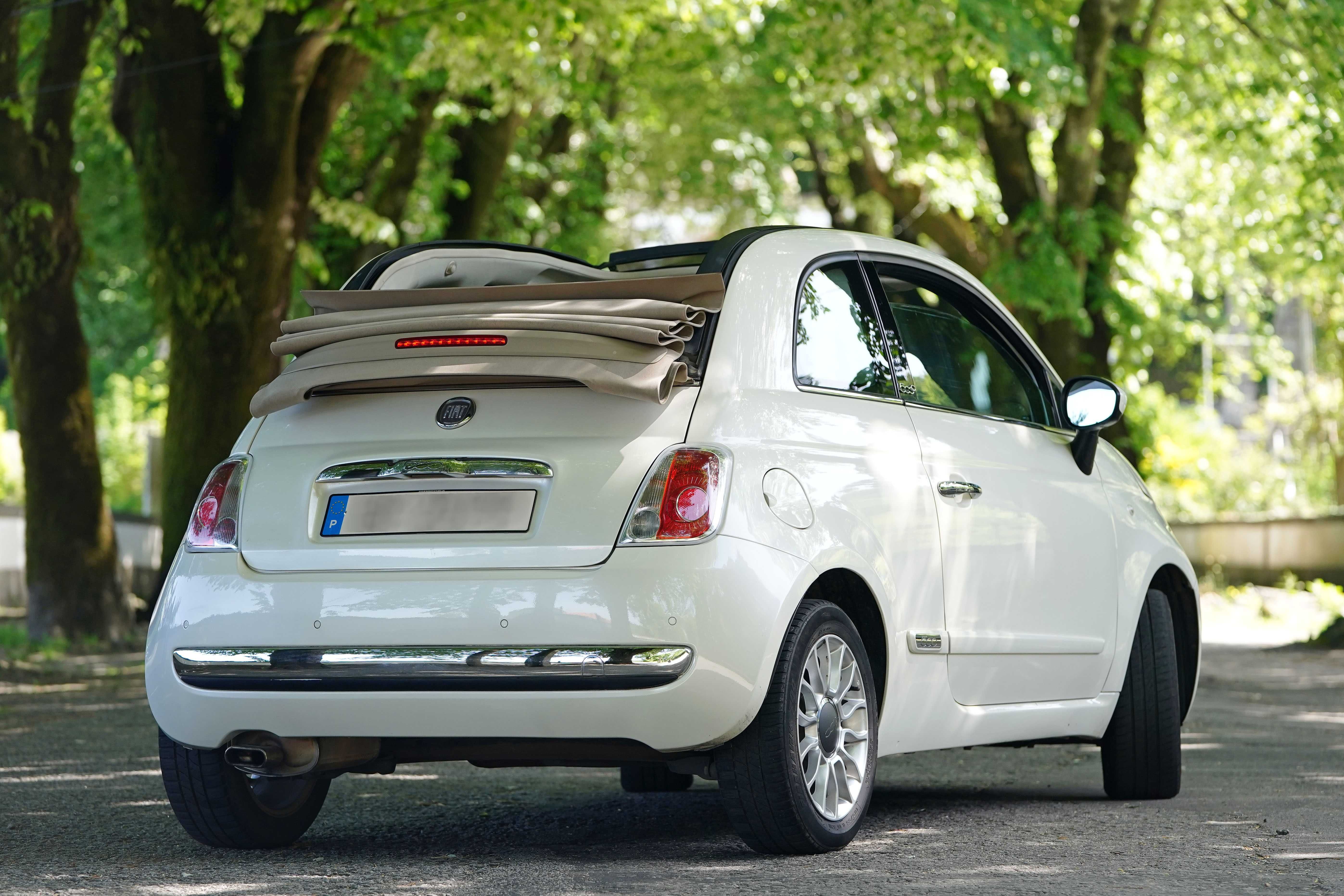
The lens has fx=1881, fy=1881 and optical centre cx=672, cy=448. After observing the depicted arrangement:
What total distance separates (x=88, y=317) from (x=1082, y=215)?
21.5 m

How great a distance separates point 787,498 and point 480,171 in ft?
55.8

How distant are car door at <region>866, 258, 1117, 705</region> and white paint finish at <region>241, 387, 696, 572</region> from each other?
3.95ft

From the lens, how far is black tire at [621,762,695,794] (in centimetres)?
694

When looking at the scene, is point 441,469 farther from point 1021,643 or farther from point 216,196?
point 216,196

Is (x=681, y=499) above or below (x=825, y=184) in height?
below

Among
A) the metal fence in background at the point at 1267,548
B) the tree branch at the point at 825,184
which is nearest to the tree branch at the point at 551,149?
the tree branch at the point at 825,184

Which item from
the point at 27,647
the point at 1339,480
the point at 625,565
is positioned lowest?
the point at 27,647


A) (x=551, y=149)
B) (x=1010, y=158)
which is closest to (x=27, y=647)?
(x=1010, y=158)

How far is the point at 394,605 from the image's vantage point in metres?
4.79

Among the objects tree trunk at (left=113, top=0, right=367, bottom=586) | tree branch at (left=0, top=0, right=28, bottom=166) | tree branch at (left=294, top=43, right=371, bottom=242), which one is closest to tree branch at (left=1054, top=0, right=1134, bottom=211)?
tree branch at (left=294, top=43, right=371, bottom=242)

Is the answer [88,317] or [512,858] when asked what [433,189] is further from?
[512,858]

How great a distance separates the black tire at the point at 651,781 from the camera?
6.94 m

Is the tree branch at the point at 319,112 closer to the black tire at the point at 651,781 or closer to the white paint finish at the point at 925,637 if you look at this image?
the black tire at the point at 651,781

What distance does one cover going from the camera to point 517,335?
509cm
